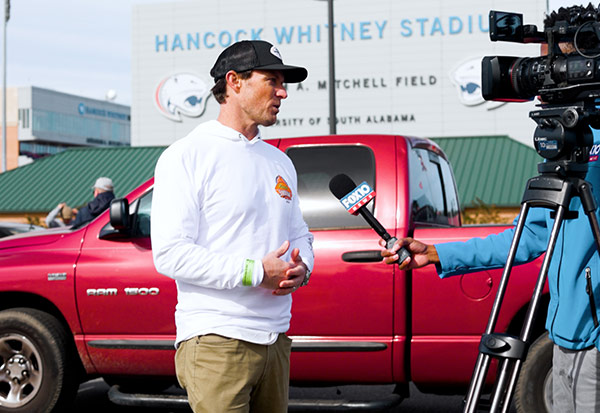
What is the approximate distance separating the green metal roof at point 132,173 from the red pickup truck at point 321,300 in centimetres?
1721

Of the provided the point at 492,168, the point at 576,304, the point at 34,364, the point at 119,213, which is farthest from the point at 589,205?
the point at 492,168

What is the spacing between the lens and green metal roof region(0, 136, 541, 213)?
23.6 metres

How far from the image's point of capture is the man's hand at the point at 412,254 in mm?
2861

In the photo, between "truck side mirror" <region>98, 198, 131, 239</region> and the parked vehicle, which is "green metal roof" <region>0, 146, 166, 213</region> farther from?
"truck side mirror" <region>98, 198, 131, 239</region>

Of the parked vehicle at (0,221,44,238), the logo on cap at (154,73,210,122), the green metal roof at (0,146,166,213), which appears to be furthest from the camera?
the logo on cap at (154,73,210,122)

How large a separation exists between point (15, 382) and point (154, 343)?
105 cm

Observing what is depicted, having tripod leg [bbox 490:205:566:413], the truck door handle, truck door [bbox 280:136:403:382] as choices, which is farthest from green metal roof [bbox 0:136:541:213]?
tripod leg [bbox 490:205:566:413]

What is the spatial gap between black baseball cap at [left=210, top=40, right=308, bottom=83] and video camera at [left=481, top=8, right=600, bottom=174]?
0.78 meters

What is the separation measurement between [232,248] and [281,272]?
20cm

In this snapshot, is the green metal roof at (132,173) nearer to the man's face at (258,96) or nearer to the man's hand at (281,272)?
the man's face at (258,96)

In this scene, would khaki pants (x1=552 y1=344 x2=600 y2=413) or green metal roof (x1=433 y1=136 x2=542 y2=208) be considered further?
green metal roof (x1=433 y1=136 x2=542 y2=208)

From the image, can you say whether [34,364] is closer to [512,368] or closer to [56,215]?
[512,368]

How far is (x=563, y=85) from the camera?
2.58 metres

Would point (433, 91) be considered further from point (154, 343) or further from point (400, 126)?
point (154, 343)
